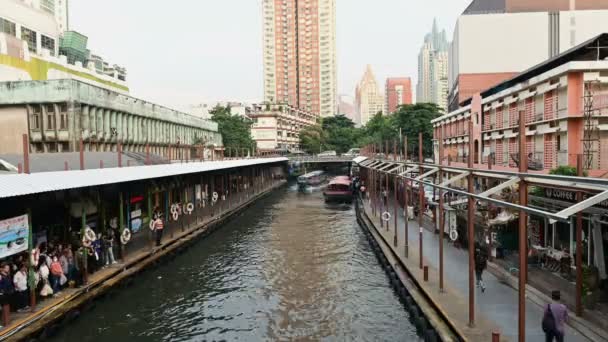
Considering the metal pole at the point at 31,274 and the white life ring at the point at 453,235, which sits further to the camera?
the white life ring at the point at 453,235

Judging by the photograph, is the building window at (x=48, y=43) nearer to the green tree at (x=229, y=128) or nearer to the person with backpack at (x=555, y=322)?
the green tree at (x=229, y=128)

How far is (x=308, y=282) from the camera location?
69.9ft

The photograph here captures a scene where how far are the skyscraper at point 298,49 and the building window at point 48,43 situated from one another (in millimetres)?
124950

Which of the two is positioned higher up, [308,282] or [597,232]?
[597,232]

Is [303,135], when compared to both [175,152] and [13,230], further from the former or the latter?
[13,230]

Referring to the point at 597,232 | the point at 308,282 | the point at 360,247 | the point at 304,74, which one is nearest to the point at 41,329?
the point at 308,282

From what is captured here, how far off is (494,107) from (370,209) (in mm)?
16426

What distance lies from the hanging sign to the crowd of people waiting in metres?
0.40

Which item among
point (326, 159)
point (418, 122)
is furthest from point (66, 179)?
point (326, 159)

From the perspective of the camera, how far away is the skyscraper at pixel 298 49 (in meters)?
185

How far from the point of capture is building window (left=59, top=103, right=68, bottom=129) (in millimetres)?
35656

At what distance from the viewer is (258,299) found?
18.9m

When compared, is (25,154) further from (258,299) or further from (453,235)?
(453,235)

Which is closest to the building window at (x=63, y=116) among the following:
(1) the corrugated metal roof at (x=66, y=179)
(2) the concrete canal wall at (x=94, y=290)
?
(2) the concrete canal wall at (x=94, y=290)
